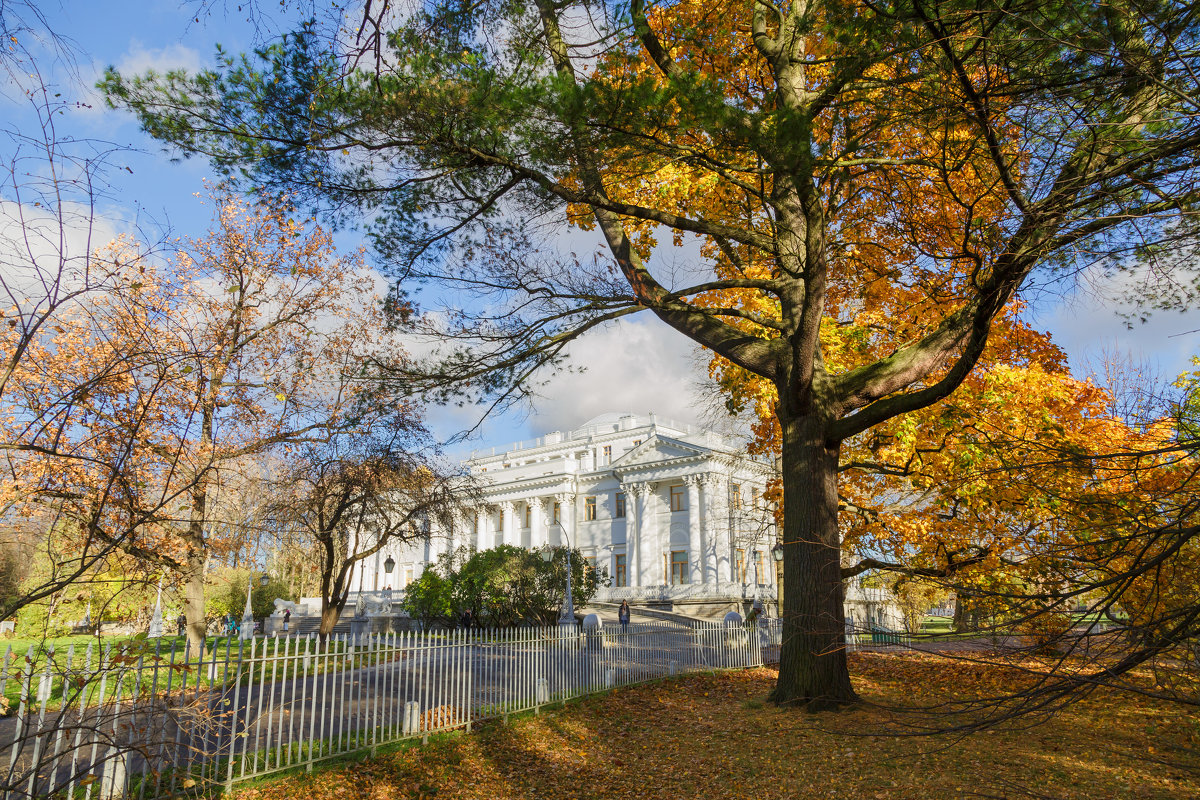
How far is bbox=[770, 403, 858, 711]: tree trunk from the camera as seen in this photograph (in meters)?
9.95

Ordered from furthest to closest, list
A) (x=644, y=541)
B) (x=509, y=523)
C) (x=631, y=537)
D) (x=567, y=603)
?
(x=509, y=523), (x=631, y=537), (x=644, y=541), (x=567, y=603)

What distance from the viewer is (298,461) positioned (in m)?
18.8

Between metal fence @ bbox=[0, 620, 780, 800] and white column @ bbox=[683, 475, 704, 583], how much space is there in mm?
34090

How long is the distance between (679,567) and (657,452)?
27.9ft

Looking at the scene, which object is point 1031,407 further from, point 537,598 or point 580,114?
point 537,598

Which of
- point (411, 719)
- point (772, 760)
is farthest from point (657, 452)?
point (772, 760)

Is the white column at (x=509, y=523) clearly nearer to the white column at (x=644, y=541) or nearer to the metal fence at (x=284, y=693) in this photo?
the white column at (x=644, y=541)

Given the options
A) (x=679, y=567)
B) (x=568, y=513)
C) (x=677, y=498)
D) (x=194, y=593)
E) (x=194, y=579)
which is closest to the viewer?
(x=194, y=579)

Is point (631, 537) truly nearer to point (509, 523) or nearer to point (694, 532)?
point (694, 532)

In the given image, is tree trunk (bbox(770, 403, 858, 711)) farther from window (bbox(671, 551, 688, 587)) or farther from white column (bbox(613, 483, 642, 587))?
white column (bbox(613, 483, 642, 587))

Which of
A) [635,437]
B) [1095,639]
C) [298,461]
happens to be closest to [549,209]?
[1095,639]

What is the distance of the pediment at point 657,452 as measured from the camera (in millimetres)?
52406

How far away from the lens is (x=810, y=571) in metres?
10.0

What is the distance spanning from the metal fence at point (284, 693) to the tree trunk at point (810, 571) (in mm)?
4163
